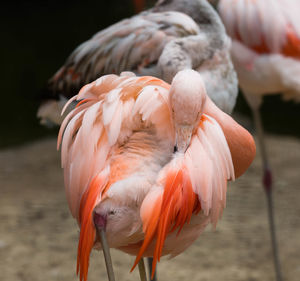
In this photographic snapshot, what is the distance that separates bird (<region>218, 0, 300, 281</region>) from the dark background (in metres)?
1.71

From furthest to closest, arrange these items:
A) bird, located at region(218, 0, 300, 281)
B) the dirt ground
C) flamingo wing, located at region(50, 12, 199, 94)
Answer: the dirt ground < bird, located at region(218, 0, 300, 281) < flamingo wing, located at region(50, 12, 199, 94)

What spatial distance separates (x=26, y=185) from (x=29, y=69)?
289cm

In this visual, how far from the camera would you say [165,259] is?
2.91 m

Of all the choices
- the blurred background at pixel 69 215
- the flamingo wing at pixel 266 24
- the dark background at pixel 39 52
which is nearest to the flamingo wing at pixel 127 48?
the flamingo wing at pixel 266 24

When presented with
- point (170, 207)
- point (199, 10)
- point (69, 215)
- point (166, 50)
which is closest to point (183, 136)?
point (170, 207)

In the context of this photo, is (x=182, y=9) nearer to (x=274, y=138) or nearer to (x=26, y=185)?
(x=26, y=185)

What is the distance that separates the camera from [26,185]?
390cm

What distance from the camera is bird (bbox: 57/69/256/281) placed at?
4.73 feet

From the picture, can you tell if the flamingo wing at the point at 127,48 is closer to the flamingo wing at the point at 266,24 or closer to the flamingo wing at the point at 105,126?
the flamingo wing at the point at 266,24

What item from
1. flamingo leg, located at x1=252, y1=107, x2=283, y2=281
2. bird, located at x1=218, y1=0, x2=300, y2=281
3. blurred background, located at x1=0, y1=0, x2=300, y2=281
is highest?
bird, located at x1=218, y1=0, x2=300, y2=281

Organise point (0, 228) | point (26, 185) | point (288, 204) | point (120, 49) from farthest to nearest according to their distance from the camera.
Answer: point (26, 185) → point (288, 204) → point (0, 228) → point (120, 49)

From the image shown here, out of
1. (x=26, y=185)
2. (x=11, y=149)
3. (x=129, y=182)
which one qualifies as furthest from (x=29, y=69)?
(x=129, y=182)

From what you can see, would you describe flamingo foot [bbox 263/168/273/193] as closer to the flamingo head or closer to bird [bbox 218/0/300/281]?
bird [bbox 218/0/300/281]

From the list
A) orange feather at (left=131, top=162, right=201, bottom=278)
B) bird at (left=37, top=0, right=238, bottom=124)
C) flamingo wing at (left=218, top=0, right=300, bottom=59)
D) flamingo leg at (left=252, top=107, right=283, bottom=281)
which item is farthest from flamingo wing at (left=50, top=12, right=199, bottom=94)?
orange feather at (left=131, top=162, right=201, bottom=278)
